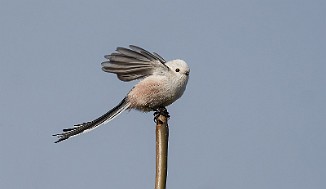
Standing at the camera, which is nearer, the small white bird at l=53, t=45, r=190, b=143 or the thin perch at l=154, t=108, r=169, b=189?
the thin perch at l=154, t=108, r=169, b=189

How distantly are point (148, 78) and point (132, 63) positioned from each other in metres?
0.18

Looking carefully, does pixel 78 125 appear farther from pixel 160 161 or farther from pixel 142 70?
pixel 160 161

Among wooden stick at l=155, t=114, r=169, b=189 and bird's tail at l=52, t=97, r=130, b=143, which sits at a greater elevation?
bird's tail at l=52, t=97, r=130, b=143

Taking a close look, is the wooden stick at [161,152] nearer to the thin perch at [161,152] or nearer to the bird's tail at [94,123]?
the thin perch at [161,152]

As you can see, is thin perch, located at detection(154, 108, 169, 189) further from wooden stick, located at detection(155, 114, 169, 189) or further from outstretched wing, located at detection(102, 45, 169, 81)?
outstretched wing, located at detection(102, 45, 169, 81)

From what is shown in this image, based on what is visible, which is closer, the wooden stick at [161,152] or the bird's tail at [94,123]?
→ the wooden stick at [161,152]

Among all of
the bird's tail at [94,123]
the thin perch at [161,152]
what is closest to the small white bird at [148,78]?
the bird's tail at [94,123]

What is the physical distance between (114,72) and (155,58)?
235mm

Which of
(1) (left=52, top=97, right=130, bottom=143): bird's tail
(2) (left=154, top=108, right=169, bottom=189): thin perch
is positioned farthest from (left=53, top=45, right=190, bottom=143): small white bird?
(2) (left=154, top=108, right=169, bottom=189): thin perch

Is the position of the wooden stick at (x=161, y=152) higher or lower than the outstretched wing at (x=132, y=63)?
lower

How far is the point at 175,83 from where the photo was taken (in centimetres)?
324

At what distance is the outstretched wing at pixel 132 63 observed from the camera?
310 centimetres

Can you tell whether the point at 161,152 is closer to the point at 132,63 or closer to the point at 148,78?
the point at 132,63

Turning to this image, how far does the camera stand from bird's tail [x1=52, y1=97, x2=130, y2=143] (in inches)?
124
